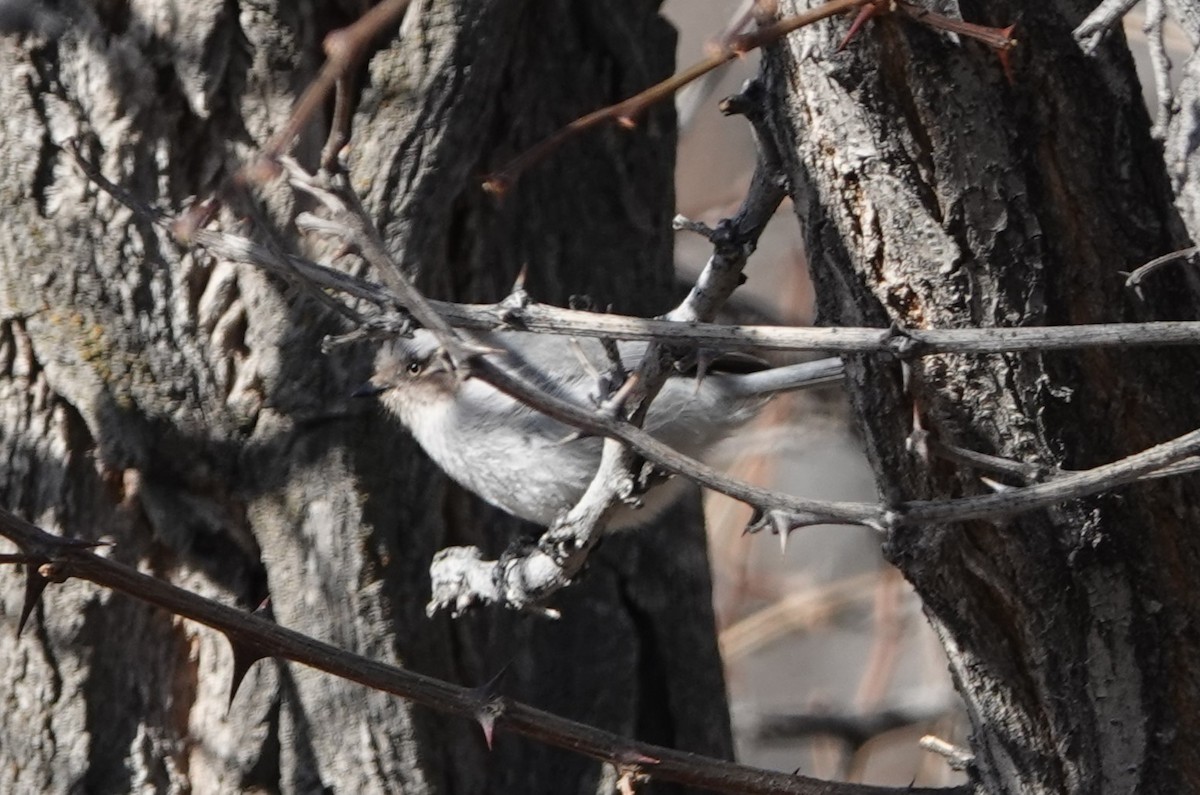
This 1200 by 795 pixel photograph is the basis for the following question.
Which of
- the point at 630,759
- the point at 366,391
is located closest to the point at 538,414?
the point at 366,391

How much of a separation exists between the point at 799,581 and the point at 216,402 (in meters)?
4.54

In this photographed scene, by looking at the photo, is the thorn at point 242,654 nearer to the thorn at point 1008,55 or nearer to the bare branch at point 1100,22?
the thorn at point 1008,55

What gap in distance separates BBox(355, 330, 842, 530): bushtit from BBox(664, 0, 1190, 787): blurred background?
2.39 feet

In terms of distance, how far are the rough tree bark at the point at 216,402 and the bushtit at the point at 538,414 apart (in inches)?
5.3

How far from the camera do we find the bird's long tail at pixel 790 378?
9.14 ft

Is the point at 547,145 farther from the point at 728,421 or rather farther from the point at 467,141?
the point at 728,421

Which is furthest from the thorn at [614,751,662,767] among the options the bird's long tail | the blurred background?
the blurred background

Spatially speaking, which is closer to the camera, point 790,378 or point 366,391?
point 366,391

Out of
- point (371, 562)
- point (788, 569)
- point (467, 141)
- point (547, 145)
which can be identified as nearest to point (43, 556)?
point (547, 145)

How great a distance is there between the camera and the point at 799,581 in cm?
666

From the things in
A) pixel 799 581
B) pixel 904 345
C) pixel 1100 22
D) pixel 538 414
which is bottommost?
pixel 904 345

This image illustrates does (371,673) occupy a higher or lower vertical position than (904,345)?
lower

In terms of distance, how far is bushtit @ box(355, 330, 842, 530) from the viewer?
9.19ft

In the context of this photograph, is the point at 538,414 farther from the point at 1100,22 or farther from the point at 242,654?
the point at 1100,22
